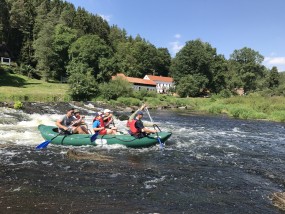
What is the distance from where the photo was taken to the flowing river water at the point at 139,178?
768 cm

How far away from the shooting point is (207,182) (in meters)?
9.79

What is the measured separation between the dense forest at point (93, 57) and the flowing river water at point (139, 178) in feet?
88.8

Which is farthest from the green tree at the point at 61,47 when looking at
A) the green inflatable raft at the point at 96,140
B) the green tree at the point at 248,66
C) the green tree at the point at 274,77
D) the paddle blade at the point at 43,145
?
the green tree at the point at 274,77

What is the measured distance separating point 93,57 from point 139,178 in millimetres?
37877

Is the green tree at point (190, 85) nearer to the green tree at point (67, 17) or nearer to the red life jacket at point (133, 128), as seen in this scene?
the green tree at point (67, 17)

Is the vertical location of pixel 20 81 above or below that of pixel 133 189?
above

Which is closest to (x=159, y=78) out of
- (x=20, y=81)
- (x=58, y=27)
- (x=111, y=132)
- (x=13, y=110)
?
(x=58, y=27)

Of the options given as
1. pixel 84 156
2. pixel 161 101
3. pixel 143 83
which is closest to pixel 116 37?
pixel 143 83

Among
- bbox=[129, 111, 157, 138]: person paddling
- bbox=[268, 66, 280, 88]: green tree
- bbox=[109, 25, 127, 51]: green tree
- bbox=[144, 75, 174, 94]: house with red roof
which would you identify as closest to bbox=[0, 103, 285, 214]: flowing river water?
bbox=[129, 111, 157, 138]: person paddling

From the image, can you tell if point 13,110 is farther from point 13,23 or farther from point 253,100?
point 13,23

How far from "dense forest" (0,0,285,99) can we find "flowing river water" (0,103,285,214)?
27.1 meters

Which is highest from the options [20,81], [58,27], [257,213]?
[58,27]

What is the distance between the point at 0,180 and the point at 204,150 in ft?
29.4

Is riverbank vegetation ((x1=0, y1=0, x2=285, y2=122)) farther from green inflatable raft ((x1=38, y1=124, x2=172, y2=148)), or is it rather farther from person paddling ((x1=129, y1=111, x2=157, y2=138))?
person paddling ((x1=129, y1=111, x2=157, y2=138))
